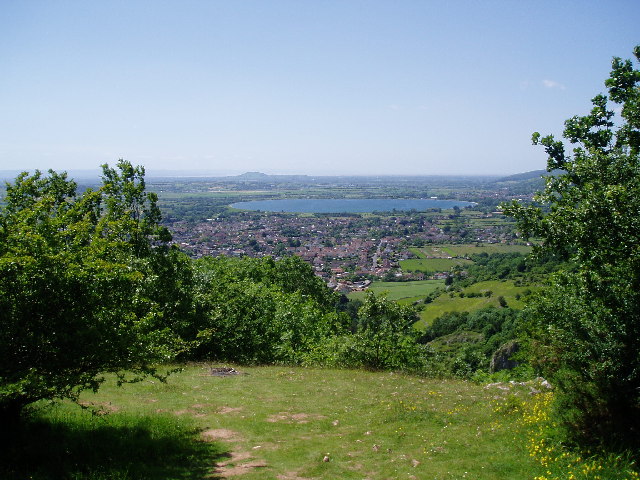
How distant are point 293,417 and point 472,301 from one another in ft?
265

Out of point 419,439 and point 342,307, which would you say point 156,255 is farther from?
point 342,307

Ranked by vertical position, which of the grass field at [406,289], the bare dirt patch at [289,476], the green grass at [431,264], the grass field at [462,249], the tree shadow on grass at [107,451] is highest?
the tree shadow on grass at [107,451]

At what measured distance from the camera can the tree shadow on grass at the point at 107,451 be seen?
8.71 meters

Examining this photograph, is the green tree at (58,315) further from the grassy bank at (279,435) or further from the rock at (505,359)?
the rock at (505,359)

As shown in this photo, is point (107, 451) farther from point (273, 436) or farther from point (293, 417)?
point (293, 417)

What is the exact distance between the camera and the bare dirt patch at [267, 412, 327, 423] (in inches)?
545

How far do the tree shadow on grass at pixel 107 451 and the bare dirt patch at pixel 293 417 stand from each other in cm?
270

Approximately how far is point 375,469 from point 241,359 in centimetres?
1687

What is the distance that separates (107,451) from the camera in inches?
391

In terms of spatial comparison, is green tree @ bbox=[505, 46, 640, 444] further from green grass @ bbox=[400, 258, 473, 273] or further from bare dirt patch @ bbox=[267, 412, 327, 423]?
green grass @ bbox=[400, 258, 473, 273]

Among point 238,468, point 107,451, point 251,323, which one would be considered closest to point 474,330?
point 251,323

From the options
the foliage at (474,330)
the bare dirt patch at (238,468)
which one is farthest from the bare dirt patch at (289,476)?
the foliage at (474,330)

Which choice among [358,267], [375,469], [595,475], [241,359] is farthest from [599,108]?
[358,267]

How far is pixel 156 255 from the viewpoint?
25.2 m
